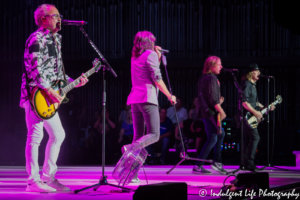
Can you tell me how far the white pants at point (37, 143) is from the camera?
11.7 ft

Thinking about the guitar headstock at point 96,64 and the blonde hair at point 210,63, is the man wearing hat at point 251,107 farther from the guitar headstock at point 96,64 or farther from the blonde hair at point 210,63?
the guitar headstock at point 96,64

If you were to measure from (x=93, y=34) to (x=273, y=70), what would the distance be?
4.87 meters

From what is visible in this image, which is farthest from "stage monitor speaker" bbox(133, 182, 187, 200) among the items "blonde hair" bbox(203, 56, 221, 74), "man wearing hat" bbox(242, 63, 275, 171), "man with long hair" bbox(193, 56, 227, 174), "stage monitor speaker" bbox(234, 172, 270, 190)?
"man wearing hat" bbox(242, 63, 275, 171)

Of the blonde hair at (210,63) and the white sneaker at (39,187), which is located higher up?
the blonde hair at (210,63)

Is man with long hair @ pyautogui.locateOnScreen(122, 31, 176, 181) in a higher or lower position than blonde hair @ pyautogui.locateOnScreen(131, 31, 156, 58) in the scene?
lower

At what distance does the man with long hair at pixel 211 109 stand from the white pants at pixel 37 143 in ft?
7.73

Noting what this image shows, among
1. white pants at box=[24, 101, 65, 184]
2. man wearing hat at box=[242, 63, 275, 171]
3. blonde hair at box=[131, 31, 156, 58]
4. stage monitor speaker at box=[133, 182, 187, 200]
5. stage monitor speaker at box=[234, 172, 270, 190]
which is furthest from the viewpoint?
man wearing hat at box=[242, 63, 275, 171]

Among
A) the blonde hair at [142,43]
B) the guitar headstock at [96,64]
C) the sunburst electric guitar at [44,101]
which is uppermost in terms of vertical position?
the blonde hair at [142,43]

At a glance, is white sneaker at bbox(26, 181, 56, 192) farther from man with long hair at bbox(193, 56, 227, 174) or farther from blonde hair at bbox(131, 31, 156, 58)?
man with long hair at bbox(193, 56, 227, 174)

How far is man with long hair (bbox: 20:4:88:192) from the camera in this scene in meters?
3.54

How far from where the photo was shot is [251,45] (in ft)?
34.6

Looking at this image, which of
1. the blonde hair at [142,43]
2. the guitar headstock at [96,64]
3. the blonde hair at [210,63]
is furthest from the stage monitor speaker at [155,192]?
the blonde hair at [210,63]

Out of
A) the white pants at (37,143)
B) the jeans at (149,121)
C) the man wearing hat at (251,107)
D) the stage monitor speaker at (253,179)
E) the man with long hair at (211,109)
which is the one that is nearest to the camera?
the stage monitor speaker at (253,179)

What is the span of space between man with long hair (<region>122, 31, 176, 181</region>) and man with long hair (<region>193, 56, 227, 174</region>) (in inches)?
53.8
